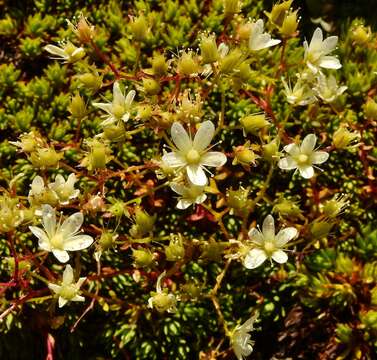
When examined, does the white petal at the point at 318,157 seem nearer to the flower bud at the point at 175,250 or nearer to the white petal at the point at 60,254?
the flower bud at the point at 175,250

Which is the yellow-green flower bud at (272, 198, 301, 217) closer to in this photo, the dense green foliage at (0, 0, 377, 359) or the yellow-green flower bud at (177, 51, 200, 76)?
the dense green foliage at (0, 0, 377, 359)

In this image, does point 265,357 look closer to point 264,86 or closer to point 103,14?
point 264,86

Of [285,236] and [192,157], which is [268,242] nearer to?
[285,236]

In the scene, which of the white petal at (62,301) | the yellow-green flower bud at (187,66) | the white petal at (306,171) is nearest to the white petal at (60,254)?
the white petal at (62,301)

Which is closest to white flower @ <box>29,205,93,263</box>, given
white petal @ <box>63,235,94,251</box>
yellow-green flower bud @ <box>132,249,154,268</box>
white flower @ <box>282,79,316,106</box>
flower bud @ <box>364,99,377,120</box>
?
white petal @ <box>63,235,94,251</box>

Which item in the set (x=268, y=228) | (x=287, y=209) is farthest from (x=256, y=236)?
(x=287, y=209)
